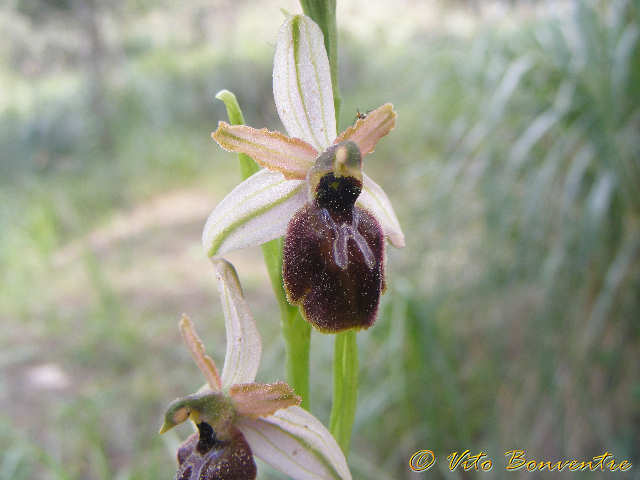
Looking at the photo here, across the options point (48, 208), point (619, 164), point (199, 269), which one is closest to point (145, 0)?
point (48, 208)

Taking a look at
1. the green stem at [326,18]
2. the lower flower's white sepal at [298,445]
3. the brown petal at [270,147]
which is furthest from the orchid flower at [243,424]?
the green stem at [326,18]

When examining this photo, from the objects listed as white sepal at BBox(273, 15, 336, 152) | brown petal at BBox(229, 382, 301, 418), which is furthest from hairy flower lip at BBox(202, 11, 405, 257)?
brown petal at BBox(229, 382, 301, 418)

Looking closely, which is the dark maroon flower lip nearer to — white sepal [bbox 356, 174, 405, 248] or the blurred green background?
white sepal [bbox 356, 174, 405, 248]

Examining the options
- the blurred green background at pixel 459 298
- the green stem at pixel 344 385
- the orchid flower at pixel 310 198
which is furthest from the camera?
the blurred green background at pixel 459 298

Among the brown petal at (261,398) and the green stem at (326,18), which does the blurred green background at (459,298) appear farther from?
the brown petal at (261,398)

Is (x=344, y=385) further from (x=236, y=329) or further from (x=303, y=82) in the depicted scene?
(x=303, y=82)

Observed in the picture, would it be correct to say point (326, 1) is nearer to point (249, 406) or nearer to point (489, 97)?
point (249, 406)

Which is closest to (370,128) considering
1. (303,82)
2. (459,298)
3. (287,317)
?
(303,82)
